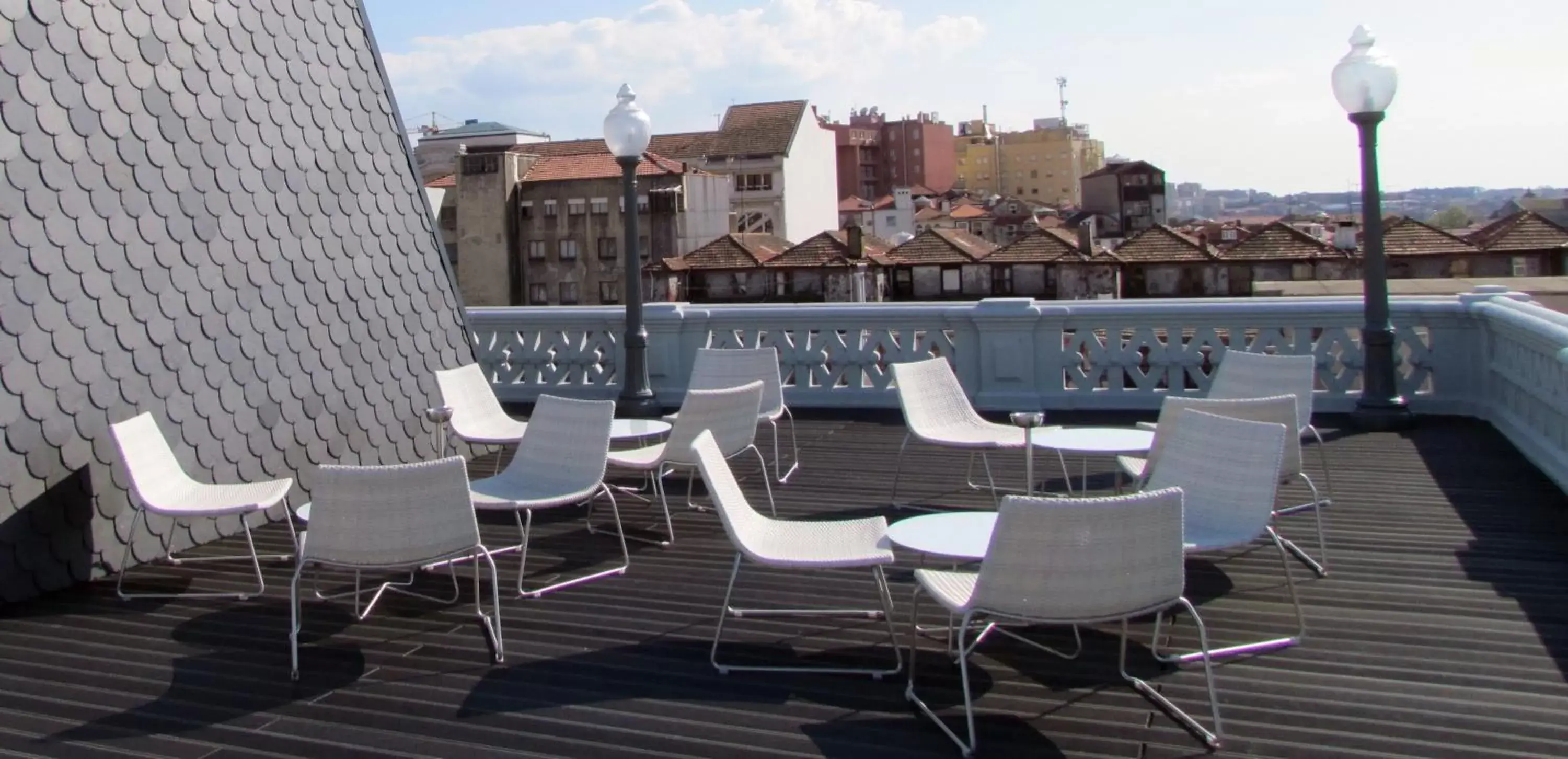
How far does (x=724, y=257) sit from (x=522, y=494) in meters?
34.0

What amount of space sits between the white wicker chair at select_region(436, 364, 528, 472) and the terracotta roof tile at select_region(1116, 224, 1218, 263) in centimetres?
2775

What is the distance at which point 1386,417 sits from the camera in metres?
9.27

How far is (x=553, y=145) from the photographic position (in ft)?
204

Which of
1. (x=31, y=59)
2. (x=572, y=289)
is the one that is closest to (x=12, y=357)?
(x=31, y=59)

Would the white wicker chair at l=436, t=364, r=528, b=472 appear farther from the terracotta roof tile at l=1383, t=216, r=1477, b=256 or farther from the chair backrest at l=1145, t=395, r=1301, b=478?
the terracotta roof tile at l=1383, t=216, r=1477, b=256

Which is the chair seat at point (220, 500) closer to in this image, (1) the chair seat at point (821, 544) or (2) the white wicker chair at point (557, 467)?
(2) the white wicker chair at point (557, 467)

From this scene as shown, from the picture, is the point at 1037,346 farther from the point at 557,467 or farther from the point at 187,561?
the point at 187,561

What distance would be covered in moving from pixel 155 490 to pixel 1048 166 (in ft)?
345

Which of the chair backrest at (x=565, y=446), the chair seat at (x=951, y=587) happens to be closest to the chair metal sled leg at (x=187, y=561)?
the chair backrest at (x=565, y=446)

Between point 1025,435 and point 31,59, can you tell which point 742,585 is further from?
point 31,59

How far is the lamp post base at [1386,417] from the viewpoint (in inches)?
364

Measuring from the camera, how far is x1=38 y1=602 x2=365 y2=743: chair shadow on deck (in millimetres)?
4184

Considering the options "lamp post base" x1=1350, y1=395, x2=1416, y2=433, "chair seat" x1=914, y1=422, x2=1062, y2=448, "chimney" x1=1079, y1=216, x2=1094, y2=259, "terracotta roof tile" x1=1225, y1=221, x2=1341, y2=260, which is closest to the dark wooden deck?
"chair seat" x1=914, y1=422, x2=1062, y2=448

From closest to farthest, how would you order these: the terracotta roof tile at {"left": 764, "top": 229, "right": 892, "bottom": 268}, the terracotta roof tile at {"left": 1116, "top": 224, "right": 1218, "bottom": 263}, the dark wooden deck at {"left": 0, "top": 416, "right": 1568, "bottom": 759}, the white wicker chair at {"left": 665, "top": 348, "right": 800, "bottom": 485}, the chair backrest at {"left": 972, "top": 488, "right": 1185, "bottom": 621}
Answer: the chair backrest at {"left": 972, "top": 488, "right": 1185, "bottom": 621} → the dark wooden deck at {"left": 0, "top": 416, "right": 1568, "bottom": 759} → the white wicker chair at {"left": 665, "top": 348, "right": 800, "bottom": 485} → the terracotta roof tile at {"left": 1116, "top": 224, "right": 1218, "bottom": 263} → the terracotta roof tile at {"left": 764, "top": 229, "right": 892, "bottom": 268}
